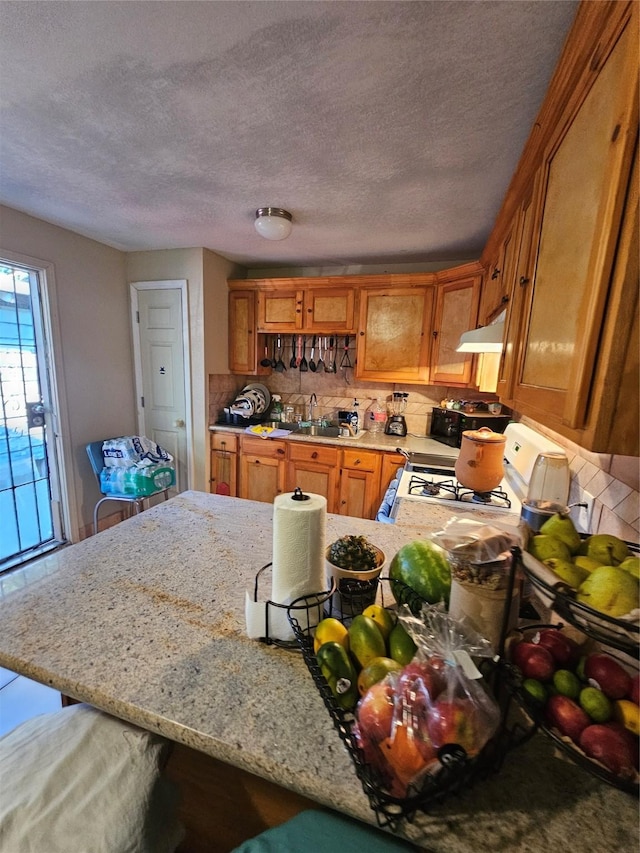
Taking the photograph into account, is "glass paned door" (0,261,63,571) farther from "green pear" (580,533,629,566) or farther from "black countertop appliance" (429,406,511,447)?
"green pear" (580,533,629,566)

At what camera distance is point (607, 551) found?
0.58m

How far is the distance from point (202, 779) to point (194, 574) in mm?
417

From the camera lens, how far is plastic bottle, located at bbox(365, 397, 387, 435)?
311 centimetres

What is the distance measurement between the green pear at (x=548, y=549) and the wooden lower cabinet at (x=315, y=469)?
2.15m

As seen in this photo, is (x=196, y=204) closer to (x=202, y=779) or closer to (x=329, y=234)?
(x=329, y=234)

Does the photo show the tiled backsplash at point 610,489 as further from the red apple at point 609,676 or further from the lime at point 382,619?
the lime at point 382,619

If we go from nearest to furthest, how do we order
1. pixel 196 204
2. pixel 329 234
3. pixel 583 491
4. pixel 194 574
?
1. pixel 194 574
2. pixel 583 491
3. pixel 196 204
4. pixel 329 234

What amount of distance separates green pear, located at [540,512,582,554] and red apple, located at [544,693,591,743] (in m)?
0.23

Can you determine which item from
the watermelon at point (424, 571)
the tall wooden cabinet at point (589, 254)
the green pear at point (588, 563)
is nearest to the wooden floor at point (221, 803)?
the watermelon at point (424, 571)

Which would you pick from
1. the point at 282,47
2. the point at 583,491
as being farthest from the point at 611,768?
the point at 282,47

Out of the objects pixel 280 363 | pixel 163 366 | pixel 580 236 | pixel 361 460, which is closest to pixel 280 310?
pixel 280 363

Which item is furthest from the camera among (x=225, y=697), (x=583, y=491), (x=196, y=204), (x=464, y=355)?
(x=464, y=355)

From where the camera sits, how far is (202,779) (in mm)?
705

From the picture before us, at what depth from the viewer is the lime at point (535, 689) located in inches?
20.2
